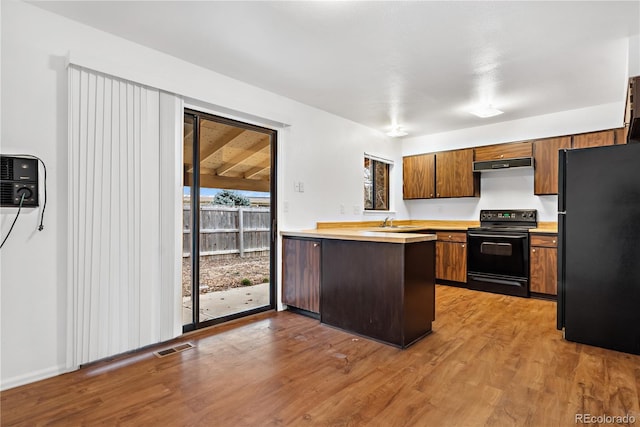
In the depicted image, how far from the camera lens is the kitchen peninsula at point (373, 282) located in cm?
270

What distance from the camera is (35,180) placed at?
2.18 metres

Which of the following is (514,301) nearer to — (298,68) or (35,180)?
(298,68)

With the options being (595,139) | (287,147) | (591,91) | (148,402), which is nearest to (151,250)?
(148,402)

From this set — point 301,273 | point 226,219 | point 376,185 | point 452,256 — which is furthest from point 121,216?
point 452,256

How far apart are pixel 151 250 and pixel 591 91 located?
187 inches

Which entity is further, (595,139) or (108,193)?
(595,139)

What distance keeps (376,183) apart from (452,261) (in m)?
1.74

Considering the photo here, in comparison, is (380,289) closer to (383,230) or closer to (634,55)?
(383,230)

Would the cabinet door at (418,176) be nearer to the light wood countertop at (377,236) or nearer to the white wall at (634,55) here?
the light wood countertop at (377,236)

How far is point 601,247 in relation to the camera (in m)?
2.68

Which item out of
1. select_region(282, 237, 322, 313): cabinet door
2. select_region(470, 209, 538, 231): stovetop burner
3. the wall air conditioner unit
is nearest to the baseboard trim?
the wall air conditioner unit

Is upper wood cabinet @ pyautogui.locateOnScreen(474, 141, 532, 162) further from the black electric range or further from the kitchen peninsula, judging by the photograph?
the kitchen peninsula

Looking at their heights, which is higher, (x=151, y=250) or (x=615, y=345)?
(x=151, y=250)

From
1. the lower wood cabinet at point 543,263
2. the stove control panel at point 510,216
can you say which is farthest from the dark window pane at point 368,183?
the lower wood cabinet at point 543,263
